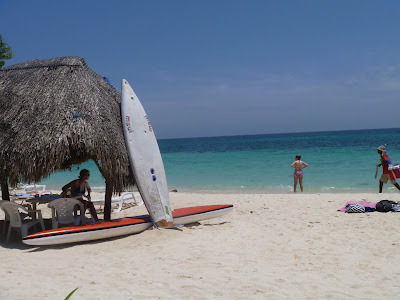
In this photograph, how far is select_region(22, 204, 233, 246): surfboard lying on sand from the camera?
16.4ft

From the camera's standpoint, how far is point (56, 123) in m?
5.41

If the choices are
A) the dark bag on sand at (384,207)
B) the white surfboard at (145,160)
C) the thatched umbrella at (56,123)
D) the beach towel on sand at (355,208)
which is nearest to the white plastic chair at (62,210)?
the thatched umbrella at (56,123)

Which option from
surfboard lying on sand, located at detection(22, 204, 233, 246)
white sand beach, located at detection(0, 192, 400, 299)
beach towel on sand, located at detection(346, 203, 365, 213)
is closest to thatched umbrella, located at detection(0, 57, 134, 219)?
surfboard lying on sand, located at detection(22, 204, 233, 246)

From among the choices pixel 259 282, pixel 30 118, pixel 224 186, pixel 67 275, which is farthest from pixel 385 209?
pixel 224 186

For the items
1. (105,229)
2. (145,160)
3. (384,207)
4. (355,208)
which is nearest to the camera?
(105,229)

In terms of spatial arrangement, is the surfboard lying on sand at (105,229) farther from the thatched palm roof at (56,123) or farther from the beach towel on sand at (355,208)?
the beach towel on sand at (355,208)

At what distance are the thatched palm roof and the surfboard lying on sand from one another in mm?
704

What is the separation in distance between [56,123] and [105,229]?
5.99 feet

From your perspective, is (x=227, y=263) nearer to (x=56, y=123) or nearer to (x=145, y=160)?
(x=145, y=160)

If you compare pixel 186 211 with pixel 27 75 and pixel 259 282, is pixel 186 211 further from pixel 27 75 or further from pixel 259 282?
pixel 27 75

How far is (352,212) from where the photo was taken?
736 centimetres

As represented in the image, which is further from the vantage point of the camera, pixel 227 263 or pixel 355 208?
pixel 355 208

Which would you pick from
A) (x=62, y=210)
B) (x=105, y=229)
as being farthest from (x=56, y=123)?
(x=105, y=229)

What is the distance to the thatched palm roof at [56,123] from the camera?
17.4 ft
